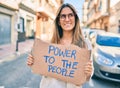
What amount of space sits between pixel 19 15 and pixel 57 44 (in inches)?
831

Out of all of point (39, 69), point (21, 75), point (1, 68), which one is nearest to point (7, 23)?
point (1, 68)

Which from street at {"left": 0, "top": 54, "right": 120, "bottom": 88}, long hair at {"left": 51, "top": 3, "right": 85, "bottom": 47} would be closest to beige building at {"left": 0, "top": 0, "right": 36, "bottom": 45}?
street at {"left": 0, "top": 54, "right": 120, "bottom": 88}

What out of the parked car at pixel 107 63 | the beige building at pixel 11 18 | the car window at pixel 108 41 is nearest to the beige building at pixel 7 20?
the beige building at pixel 11 18

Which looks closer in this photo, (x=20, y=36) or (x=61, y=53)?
(x=61, y=53)

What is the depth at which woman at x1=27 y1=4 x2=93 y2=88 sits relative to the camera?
2174mm

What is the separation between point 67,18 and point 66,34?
0.15 m

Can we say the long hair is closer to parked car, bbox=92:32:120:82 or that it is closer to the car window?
parked car, bbox=92:32:120:82

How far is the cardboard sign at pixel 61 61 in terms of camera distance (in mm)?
2170

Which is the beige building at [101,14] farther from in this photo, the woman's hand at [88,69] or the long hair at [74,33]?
the woman's hand at [88,69]

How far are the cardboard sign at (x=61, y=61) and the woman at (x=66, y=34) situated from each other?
1.8 inches

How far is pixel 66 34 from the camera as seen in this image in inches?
88.6

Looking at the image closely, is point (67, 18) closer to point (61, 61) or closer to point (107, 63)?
point (61, 61)

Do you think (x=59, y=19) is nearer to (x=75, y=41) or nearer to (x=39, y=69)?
(x=75, y=41)

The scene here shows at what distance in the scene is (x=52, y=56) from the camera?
2.26 metres
